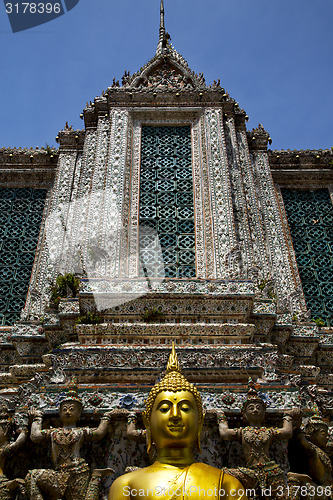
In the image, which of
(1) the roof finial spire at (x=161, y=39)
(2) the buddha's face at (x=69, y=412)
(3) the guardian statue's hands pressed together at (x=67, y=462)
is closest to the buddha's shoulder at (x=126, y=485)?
(3) the guardian statue's hands pressed together at (x=67, y=462)

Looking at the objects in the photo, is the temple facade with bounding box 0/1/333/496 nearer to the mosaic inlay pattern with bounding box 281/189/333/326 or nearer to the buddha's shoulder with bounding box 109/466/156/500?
the mosaic inlay pattern with bounding box 281/189/333/326

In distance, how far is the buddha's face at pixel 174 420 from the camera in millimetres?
4820

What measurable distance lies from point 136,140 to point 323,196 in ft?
16.0

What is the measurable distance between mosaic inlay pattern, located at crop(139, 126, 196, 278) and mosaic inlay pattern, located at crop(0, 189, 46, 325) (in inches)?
108

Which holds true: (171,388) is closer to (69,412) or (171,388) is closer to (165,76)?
(69,412)

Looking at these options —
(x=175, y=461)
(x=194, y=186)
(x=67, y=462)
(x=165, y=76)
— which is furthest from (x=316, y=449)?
(x=165, y=76)

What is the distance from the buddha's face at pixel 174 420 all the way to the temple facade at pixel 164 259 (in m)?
0.88

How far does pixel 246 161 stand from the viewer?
12.1 m

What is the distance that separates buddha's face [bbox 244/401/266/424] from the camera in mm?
5688

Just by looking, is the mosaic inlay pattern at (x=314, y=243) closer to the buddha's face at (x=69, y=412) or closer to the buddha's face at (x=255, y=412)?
the buddha's face at (x=255, y=412)

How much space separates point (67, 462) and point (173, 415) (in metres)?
1.32

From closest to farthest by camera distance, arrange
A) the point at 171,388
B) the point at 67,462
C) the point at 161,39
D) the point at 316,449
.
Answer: the point at 171,388, the point at 67,462, the point at 316,449, the point at 161,39

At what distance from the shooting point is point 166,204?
11.0 m

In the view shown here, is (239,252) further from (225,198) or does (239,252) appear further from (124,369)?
(124,369)
